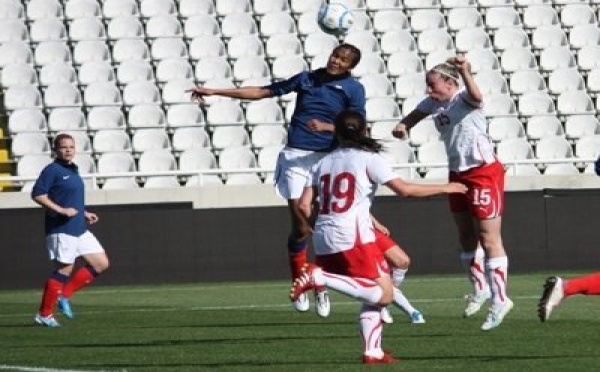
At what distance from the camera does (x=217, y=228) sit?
21859 mm

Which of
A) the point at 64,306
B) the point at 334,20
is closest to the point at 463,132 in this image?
the point at 334,20

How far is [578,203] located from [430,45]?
557cm

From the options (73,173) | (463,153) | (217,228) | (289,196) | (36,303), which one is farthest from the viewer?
(217,228)

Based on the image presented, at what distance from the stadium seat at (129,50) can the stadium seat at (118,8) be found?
0.58m

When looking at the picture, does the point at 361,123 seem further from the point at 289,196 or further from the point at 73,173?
the point at 73,173

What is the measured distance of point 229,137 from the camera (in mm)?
24516

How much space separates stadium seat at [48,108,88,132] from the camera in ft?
80.3

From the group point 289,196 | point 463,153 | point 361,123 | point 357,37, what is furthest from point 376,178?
point 357,37

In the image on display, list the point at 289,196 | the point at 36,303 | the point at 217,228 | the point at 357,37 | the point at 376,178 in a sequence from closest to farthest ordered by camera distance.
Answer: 1. the point at 376,178
2. the point at 289,196
3. the point at 36,303
4. the point at 217,228
5. the point at 357,37

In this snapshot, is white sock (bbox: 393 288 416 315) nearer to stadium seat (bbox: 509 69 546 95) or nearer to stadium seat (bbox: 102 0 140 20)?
stadium seat (bbox: 509 69 546 95)

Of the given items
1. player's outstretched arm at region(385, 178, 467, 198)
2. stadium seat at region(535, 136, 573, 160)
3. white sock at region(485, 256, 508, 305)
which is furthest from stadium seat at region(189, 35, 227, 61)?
player's outstretched arm at region(385, 178, 467, 198)

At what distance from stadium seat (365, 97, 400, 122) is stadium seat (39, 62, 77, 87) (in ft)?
15.1

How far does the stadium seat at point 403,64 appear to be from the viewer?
26219 millimetres

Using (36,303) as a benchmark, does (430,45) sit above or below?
above
